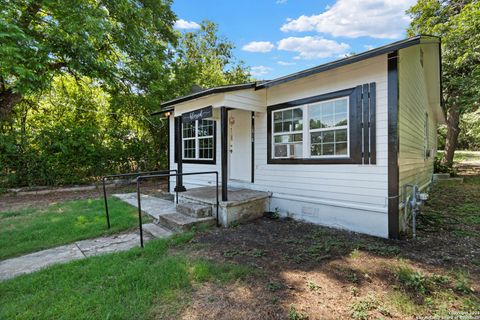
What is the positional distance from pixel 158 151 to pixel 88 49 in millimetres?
5330

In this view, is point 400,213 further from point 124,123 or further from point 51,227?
point 124,123

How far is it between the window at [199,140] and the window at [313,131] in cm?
227

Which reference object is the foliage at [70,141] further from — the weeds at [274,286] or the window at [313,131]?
the weeds at [274,286]

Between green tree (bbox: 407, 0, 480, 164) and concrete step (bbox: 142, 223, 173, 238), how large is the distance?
12106 mm

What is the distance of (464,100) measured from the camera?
1008 cm

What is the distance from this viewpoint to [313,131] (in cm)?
476

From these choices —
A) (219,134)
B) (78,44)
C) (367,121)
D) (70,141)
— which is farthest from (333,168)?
(70,141)

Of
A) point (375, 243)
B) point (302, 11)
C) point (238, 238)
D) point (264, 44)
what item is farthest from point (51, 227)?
point (264, 44)

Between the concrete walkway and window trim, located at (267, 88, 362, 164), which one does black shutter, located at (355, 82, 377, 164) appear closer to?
window trim, located at (267, 88, 362, 164)

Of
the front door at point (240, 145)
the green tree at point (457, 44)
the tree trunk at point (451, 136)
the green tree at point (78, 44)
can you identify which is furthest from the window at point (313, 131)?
the tree trunk at point (451, 136)

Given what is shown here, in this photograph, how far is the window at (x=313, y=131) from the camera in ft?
14.5

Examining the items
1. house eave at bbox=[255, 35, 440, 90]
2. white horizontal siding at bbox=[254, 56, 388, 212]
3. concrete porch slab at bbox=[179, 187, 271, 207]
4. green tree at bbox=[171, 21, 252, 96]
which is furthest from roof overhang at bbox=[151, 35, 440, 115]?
green tree at bbox=[171, 21, 252, 96]

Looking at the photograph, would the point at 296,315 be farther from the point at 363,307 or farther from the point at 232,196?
the point at 232,196

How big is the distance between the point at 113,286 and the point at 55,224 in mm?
3303
